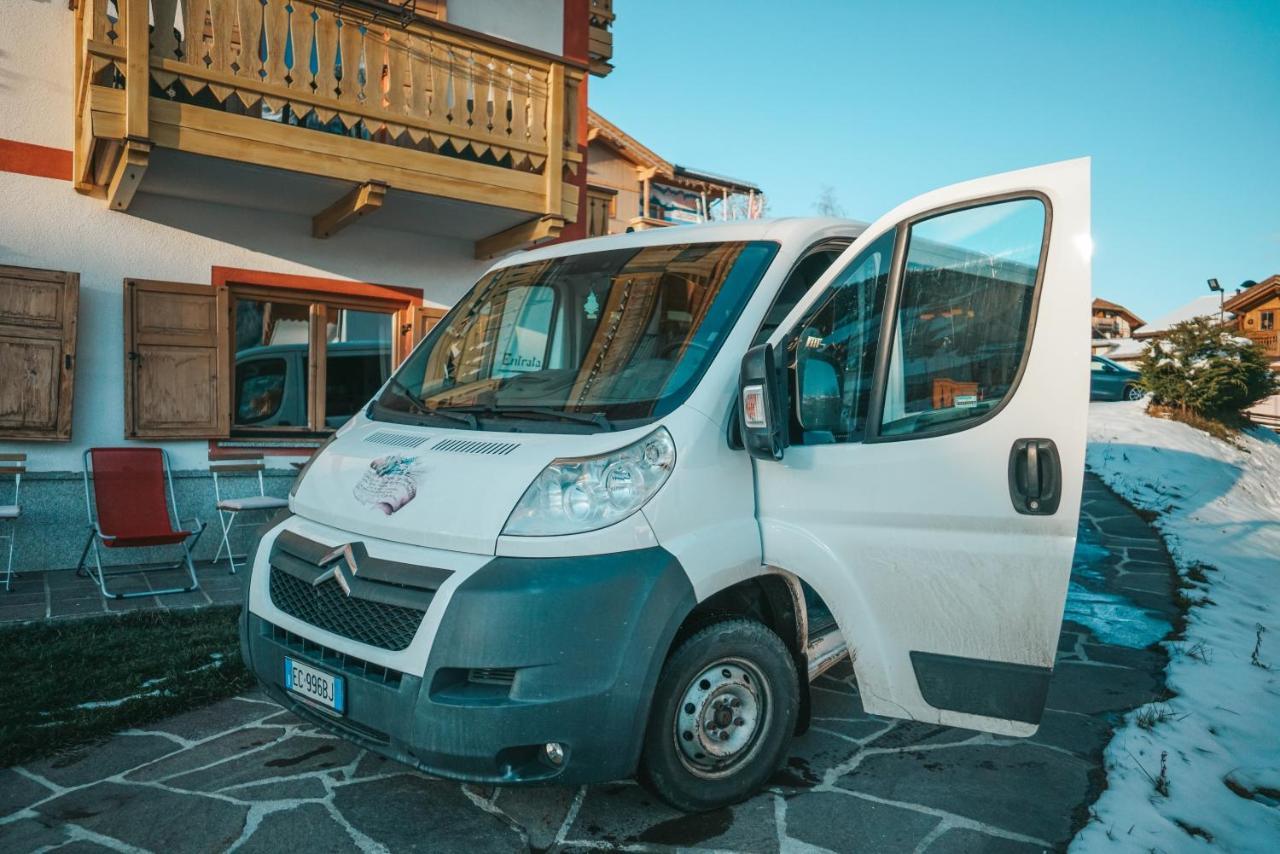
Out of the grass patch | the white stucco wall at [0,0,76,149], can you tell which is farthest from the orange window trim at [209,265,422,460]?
the grass patch

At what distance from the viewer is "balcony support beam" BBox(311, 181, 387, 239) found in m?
7.38

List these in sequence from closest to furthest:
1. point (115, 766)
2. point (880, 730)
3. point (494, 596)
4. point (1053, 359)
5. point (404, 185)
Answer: point (494, 596) < point (1053, 359) < point (115, 766) < point (880, 730) < point (404, 185)

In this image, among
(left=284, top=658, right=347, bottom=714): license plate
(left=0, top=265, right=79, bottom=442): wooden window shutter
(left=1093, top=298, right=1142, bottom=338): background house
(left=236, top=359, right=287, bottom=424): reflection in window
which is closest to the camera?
(left=284, top=658, right=347, bottom=714): license plate

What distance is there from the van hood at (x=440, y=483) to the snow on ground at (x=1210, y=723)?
2.19 metres

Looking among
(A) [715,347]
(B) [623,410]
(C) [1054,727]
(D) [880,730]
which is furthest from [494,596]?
(C) [1054,727]

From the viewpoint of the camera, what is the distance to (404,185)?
7547 millimetres

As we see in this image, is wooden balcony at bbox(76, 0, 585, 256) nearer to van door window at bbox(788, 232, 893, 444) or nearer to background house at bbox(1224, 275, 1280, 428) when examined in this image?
van door window at bbox(788, 232, 893, 444)

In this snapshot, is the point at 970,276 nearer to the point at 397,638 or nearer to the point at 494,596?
the point at 494,596

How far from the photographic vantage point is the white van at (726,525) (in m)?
2.73

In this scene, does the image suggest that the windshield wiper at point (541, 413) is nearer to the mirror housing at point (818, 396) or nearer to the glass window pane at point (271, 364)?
the mirror housing at point (818, 396)

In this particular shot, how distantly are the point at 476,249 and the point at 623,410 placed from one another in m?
6.67

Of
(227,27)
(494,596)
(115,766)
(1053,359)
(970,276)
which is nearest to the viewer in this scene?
(494,596)

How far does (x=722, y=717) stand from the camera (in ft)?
10.2

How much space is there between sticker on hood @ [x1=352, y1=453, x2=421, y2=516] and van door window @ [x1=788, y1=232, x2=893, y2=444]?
1361 mm
